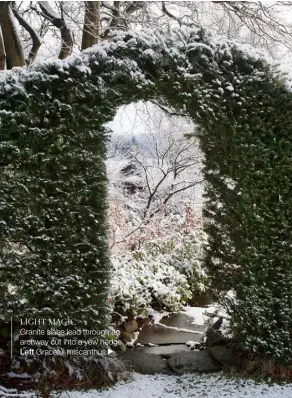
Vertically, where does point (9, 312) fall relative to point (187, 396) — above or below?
above

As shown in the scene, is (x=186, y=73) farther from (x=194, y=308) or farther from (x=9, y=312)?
(x=194, y=308)

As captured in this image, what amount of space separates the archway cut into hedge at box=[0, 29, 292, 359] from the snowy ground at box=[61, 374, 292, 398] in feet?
1.17

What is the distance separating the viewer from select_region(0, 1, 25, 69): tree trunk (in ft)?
19.0

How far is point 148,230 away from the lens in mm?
7082

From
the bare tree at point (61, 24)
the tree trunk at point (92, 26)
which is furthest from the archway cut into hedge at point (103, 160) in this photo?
the bare tree at point (61, 24)

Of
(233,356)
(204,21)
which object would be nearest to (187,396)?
(233,356)

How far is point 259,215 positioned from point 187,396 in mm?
1629

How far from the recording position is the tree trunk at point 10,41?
5.78 meters

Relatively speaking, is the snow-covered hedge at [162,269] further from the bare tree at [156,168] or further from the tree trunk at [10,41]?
the tree trunk at [10,41]

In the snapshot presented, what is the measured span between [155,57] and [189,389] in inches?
111

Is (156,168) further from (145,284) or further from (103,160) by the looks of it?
(103,160)

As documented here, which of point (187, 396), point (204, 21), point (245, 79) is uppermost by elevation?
point (204, 21)

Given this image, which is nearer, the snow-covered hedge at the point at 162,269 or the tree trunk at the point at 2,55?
the snow-covered hedge at the point at 162,269

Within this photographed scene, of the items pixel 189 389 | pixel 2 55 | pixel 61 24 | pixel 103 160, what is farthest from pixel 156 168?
pixel 189 389
